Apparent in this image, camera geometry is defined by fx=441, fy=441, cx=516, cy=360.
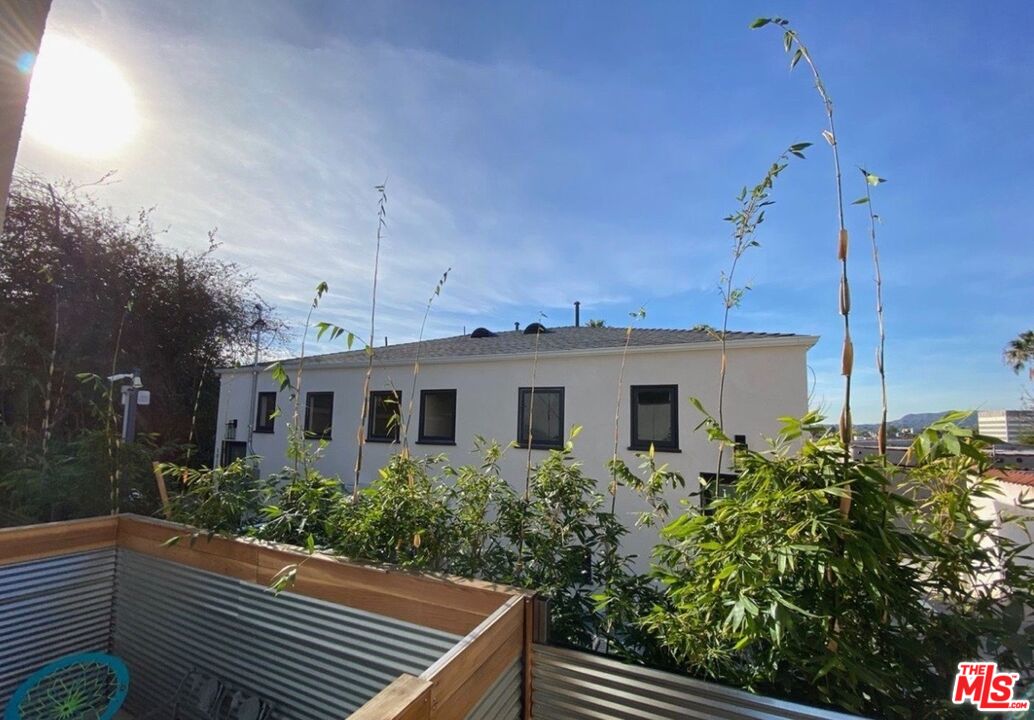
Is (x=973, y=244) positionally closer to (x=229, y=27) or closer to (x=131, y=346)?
(x=229, y=27)

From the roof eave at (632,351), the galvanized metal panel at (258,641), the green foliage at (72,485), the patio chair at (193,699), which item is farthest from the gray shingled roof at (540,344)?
the patio chair at (193,699)

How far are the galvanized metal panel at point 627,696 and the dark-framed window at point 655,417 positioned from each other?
4.51m

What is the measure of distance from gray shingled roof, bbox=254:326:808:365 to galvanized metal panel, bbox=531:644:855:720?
4.41 metres

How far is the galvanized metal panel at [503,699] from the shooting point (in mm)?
1215

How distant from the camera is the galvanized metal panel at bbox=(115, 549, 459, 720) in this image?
1733 mm

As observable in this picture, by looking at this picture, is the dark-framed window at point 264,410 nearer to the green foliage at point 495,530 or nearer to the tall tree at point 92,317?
the tall tree at point 92,317

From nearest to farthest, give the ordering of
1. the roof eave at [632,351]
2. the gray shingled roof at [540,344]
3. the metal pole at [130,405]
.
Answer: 1. the metal pole at [130,405]
2. the roof eave at [632,351]
3. the gray shingled roof at [540,344]

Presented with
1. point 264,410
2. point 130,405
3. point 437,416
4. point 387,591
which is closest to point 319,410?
point 264,410

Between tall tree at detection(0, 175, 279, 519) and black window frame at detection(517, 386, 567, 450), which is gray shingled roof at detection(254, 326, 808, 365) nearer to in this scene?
black window frame at detection(517, 386, 567, 450)

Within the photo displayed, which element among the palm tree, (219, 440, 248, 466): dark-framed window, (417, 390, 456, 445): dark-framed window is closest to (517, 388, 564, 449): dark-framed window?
(417, 390, 456, 445): dark-framed window

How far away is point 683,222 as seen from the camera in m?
4.01

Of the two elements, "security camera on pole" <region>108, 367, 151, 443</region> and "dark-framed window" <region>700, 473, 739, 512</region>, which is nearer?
"dark-framed window" <region>700, 473, 739, 512</region>

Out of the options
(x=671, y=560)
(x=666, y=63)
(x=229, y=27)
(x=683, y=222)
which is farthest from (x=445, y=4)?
(x=671, y=560)

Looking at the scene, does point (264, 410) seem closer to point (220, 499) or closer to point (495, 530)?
point (220, 499)
